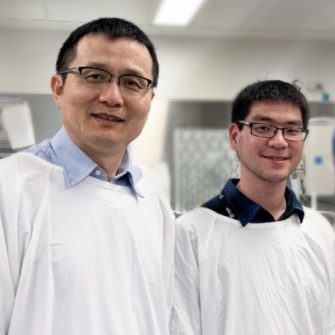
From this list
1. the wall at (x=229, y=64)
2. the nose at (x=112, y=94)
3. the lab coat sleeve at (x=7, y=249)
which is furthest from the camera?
the wall at (x=229, y=64)

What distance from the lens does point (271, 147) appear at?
4.30ft

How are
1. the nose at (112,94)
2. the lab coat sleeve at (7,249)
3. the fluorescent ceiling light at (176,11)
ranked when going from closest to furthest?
the lab coat sleeve at (7,249), the nose at (112,94), the fluorescent ceiling light at (176,11)

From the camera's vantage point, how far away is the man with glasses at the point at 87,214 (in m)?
0.94

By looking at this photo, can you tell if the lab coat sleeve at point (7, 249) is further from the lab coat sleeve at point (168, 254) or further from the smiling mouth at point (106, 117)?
the lab coat sleeve at point (168, 254)

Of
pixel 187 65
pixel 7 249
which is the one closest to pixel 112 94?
pixel 7 249

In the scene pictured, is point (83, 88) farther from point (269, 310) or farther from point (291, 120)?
point (269, 310)

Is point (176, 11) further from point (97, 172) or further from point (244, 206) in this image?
point (97, 172)

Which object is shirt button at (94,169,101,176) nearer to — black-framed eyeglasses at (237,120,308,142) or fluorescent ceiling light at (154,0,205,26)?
black-framed eyeglasses at (237,120,308,142)

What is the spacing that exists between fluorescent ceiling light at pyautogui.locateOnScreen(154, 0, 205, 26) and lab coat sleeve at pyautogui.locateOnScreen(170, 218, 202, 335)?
1934 mm

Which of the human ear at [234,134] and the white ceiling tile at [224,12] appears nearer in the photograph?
the human ear at [234,134]

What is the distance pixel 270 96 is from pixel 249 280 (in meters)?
0.57

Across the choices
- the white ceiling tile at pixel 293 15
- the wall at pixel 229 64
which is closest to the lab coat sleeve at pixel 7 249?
the white ceiling tile at pixel 293 15

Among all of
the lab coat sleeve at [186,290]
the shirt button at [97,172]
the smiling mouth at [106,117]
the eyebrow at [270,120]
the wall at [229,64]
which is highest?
the wall at [229,64]

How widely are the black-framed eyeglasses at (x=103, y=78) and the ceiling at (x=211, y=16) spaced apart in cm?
193
